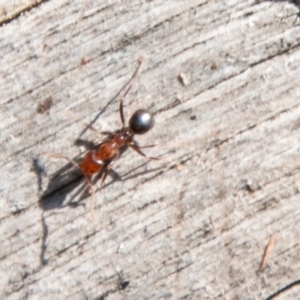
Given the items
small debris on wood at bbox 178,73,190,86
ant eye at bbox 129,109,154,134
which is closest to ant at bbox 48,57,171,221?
ant eye at bbox 129,109,154,134

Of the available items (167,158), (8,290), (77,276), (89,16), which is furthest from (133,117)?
(8,290)

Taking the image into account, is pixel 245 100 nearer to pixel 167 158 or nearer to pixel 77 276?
pixel 167 158

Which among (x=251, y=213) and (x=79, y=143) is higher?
(x=79, y=143)

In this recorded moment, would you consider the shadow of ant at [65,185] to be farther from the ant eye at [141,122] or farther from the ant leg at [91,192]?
the ant eye at [141,122]

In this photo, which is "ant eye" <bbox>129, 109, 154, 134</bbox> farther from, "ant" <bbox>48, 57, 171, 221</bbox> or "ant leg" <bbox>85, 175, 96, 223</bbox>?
"ant leg" <bbox>85, 175, 96, 223</bbox>

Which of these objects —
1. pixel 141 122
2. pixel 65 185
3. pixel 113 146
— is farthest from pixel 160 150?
pixel 65 185

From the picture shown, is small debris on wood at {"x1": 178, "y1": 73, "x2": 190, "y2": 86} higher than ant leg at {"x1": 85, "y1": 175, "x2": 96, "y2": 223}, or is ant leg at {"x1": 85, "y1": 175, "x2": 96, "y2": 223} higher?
small debris on wood at {"x1": 178, "y1": 73, "x2": 190, "y2": 86}

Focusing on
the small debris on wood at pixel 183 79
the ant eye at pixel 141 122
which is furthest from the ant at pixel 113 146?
the small debris on wood at pixel 183 79
